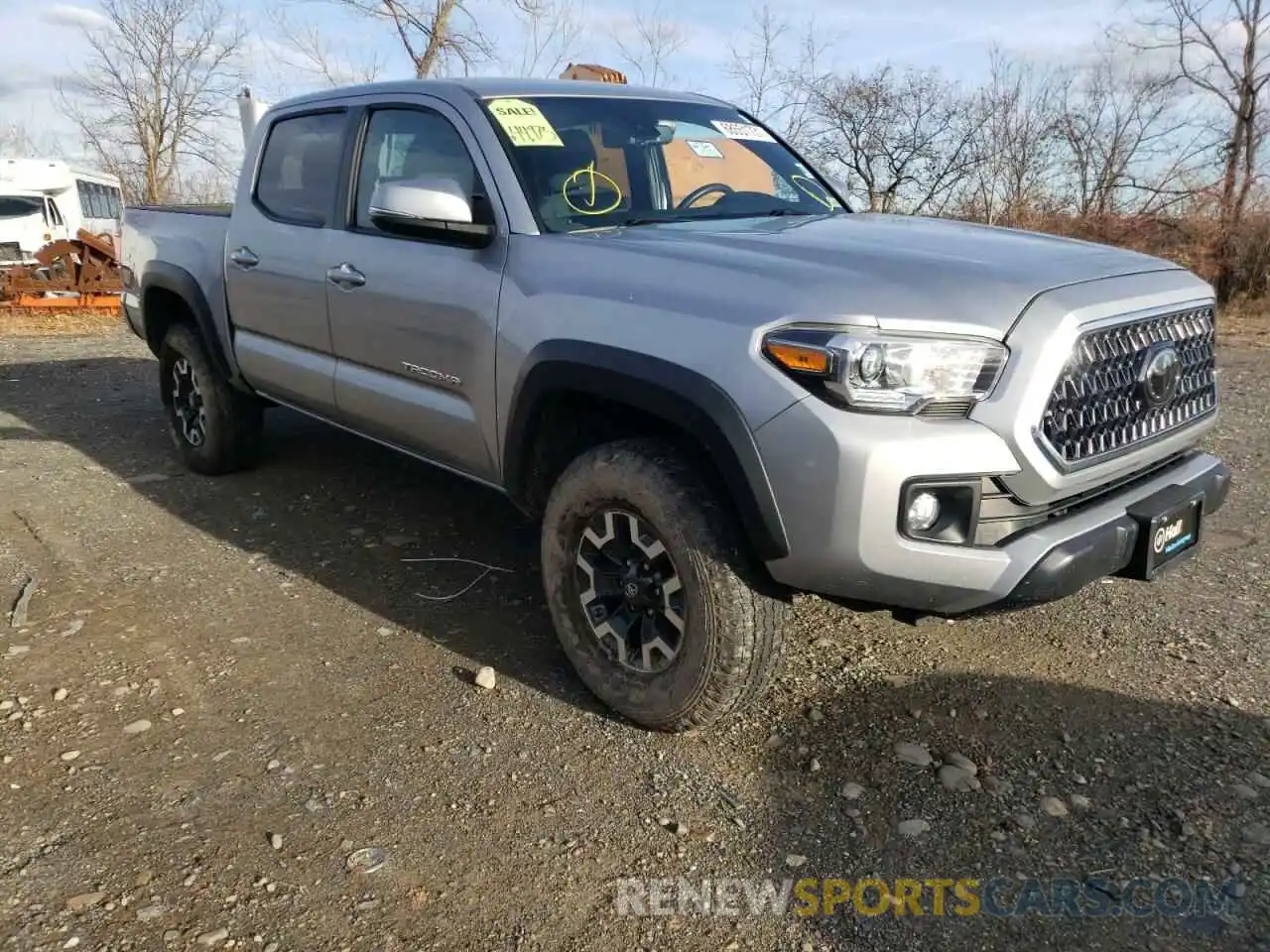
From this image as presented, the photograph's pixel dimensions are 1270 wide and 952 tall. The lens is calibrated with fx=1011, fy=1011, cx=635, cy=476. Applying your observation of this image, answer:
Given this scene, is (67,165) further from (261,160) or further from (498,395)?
(498,395)

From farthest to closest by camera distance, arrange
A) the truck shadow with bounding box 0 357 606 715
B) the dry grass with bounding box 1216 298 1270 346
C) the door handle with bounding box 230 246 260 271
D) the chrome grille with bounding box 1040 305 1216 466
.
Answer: the dry grass with bounding box 1216 298 1270 346 → the door handle with bounding box 230 246 260 271 → the truck shadow with bounding box 0 357 606 715 → the chrome grille with bounding box 1040 305 1216 466

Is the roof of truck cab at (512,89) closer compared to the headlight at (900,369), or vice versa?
the headlight at (900,369)

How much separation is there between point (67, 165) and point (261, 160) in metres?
18.6

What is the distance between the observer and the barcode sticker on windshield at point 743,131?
3.97m

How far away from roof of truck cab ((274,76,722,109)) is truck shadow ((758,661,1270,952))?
7.67ft

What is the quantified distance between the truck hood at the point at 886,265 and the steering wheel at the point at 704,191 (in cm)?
31

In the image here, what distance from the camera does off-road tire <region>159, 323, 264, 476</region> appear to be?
17.0ft

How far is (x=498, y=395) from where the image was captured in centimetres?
320

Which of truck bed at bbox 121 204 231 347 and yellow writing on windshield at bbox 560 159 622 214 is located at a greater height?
yellow writing on windshield at bbox 560 159 622 214

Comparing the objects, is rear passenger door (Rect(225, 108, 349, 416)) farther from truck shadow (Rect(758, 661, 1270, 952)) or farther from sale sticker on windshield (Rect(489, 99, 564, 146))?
truck shadow (Rect(758, 661, 1270, 952))

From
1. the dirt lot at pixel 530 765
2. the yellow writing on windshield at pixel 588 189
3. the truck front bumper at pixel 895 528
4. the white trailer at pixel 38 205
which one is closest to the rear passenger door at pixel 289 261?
the dirt lot at pixel 530 765

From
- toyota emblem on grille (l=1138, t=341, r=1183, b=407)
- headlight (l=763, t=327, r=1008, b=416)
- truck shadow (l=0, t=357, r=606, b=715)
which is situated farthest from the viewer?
truck shadow (l=0, t=357, r=606, b=715)

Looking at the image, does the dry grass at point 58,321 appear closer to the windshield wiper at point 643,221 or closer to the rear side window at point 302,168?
the rear side window at point 302,168

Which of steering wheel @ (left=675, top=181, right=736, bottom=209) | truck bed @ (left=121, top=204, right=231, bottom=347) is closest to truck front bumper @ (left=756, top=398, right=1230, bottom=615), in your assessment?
steering wheel @ (left=675, top=181, right=736, bottom=209)
